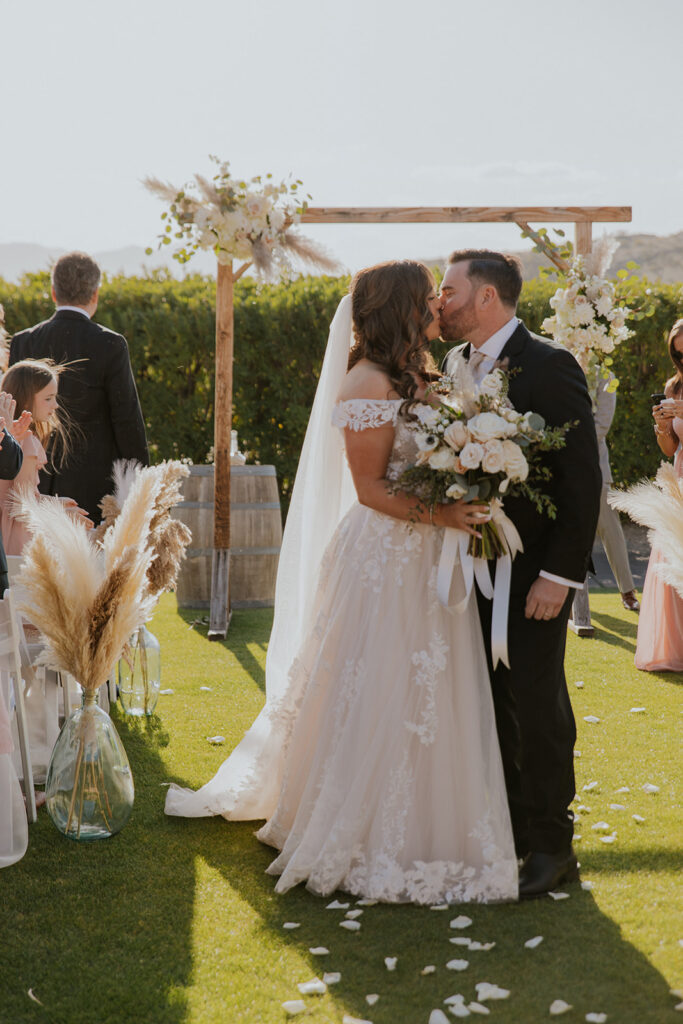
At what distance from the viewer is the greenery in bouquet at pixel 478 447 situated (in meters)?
3.05

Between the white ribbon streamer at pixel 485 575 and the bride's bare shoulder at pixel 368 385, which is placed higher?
the bride's bare shoulder at pixel 368 385

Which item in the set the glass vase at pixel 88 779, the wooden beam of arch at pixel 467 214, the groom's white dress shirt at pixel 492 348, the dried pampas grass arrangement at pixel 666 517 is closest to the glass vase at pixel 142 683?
the glass vase at pixel 88 779

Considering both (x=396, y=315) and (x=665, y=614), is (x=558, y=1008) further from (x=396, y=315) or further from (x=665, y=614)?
(x=665, y=614)

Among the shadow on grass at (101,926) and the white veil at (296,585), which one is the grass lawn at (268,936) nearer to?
the shadow on grass at (101,926)

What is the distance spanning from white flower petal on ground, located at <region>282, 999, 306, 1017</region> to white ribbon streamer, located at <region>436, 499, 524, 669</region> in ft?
4.04

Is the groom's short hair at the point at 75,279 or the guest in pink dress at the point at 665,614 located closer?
the groom's short hair at the point at 75,279

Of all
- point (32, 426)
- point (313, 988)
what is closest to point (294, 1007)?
point (313, 988)

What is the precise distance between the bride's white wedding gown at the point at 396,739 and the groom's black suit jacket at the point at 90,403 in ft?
7.67

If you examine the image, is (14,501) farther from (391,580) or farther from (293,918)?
(293,918)

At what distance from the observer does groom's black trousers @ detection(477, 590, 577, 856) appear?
3352 mm

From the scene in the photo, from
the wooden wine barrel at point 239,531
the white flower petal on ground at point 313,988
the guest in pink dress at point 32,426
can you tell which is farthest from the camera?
the wooden wine barrel at point 239,531

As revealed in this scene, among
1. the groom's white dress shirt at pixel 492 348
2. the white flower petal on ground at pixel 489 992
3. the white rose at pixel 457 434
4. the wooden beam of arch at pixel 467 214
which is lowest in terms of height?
the white flower petal on ground at pixel 489 992

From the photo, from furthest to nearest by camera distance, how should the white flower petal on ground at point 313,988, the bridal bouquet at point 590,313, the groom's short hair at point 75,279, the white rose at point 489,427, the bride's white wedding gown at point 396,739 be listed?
the bridal bouquet at point 590,313 → the groom's short hair at point 75,279 → the bride's white wedding gown at point 396,739 → the white rose at point 489,427 → the white flower petal on ground at point 313,988

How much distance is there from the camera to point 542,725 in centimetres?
335
